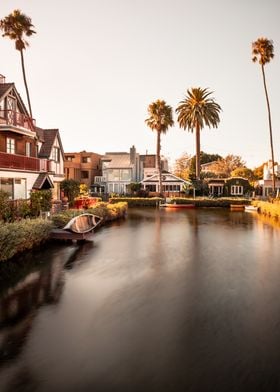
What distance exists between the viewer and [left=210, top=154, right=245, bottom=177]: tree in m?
98.9

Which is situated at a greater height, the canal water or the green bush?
the green bush

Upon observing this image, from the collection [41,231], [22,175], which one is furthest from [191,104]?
[41,231]

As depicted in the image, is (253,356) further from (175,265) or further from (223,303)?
(175,265)

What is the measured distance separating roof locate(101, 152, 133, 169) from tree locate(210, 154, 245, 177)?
34.0 metres

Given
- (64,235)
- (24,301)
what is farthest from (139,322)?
(64,235)

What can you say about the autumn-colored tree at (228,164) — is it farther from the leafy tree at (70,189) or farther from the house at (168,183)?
the leafy tree at (70,189)

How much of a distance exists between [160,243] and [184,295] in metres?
10.8

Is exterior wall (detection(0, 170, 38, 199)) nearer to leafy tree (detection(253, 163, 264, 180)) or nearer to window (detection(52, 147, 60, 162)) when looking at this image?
window (detection(52, 147, 60, 162))

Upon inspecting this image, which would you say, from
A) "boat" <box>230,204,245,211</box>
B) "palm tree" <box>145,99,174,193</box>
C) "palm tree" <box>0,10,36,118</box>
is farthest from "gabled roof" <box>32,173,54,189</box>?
"palm tree" <box>145,99,174,193</box>

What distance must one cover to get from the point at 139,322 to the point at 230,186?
2438 inches

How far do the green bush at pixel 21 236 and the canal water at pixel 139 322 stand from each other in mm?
807

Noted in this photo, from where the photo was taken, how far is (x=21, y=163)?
2653 centimetres

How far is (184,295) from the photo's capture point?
1163 centimetres

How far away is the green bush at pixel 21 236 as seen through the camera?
14.9 m
